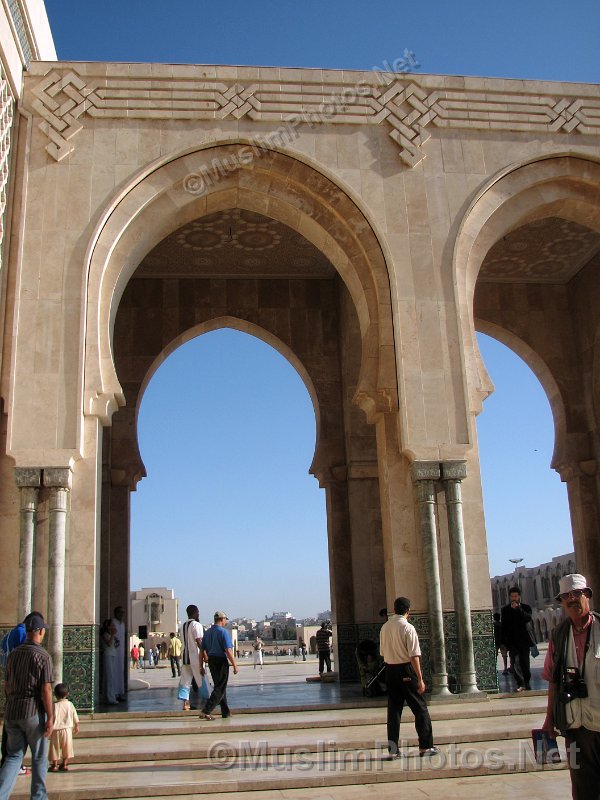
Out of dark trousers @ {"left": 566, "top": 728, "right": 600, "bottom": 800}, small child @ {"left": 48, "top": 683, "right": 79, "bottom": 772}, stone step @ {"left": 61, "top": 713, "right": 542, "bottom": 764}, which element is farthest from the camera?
stone step @ {"left": 61, "top": 713, "right": 542, "bottom": 764}

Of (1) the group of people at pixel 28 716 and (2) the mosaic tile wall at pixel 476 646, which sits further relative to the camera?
(2) the mosaic tile wall at pixel 476 646

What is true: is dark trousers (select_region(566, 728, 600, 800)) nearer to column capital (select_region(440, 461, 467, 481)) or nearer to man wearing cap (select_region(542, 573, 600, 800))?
man wearing cap (select_region(542, 573, 600, 800))

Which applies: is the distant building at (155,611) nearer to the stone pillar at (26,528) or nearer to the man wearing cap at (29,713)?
the stone pillar at (26,528)

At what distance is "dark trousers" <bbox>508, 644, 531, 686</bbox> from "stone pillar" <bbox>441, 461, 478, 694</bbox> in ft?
2.91

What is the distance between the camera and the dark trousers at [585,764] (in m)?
2.93

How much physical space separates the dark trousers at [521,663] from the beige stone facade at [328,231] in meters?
0.70

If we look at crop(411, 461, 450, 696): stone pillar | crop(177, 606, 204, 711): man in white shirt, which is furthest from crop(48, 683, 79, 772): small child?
crop(411, 461, 450, 696): stone pillar

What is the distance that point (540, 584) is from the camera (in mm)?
35531

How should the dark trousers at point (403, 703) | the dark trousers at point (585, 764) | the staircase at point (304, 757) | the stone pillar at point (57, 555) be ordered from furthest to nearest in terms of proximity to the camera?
the stone pillar at point (57, 555), the dark trousers at point (403, 703), the staircase at point (304, 757), the dark trousers at point (585, 764)

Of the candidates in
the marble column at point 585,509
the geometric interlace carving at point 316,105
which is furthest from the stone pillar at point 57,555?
the marble column at point 585,509

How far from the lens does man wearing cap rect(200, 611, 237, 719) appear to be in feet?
22.6

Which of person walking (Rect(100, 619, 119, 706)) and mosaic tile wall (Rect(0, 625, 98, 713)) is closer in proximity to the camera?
mosaic tile wall (Rect(0, 625, 98, 713))

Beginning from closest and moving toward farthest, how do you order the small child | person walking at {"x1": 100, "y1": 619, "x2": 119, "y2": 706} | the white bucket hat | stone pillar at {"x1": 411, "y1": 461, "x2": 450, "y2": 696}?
the white bucket hat → the small child → stone pillar at {"x1": 411, "y1": 461, "x2": 450, "y2": 696} → person walking at {"x1": 100, "y1": 619, "x2": 119, "y2": 706}

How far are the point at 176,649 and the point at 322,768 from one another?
998 centimetres
